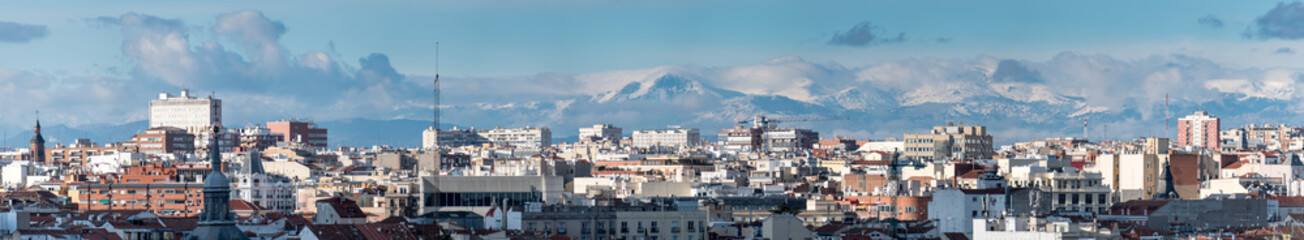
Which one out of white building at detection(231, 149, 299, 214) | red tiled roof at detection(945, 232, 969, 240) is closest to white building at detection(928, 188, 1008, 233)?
red tiled roof at detection(945, 232, 969, 240)

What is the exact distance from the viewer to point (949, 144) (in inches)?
6663

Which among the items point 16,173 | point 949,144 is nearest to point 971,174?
point 949,144

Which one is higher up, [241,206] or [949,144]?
[949,144]

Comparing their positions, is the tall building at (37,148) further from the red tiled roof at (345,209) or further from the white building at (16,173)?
the red tiled roof at (345,209)

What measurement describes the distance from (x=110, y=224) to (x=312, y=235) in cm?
912

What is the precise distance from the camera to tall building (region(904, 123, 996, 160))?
16800 centimetres

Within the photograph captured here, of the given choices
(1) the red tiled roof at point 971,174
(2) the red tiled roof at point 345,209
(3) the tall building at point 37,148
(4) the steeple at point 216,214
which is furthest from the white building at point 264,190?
(3) the tall building at point 37,148

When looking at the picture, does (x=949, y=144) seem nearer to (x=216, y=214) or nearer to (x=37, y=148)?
(x=37, y=148)

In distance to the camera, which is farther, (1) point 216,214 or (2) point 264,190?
(2) point 264,190

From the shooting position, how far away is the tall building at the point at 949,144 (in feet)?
551

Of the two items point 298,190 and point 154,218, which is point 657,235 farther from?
point 298,190

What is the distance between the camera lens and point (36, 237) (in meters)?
64.0

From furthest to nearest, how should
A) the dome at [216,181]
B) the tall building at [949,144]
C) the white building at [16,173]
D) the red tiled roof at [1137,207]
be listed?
the tall building at [949,144]
the white building at [16,173]
the red tiled roof at [1137,207]
the dome at [216,181]

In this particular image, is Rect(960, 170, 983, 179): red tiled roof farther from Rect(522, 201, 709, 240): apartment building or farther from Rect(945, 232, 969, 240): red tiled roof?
Rect(522, 201, 709, 240): apartment building
